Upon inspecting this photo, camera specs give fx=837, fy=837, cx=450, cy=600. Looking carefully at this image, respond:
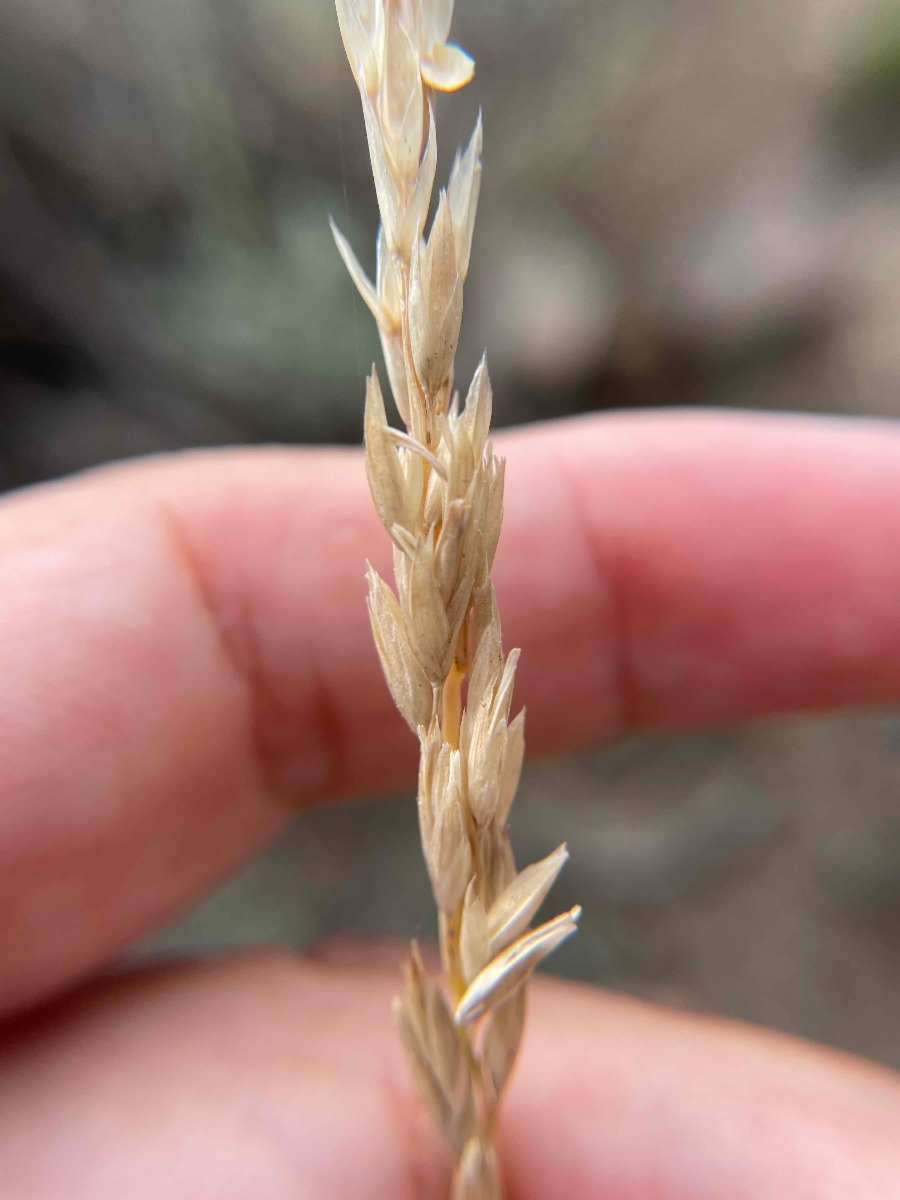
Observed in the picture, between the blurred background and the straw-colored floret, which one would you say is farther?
the blurred background

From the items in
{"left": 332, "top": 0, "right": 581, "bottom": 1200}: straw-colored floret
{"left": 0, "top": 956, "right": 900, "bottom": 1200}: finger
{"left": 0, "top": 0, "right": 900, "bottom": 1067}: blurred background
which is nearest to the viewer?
{"left": 332, "top": 0, "right": 581, "bottom": 1200}: straw-colored floret

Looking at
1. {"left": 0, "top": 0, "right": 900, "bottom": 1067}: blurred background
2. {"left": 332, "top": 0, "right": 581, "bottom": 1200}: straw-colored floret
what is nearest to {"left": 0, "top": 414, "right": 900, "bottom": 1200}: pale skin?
{"left": 332, "top": 0, "right": 581, "bottom": 1200}: straw-colored floret

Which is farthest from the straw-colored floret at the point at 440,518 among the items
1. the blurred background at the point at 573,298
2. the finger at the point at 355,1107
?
the blurred background at the point at 573,298

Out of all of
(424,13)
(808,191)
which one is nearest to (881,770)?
(808,191)

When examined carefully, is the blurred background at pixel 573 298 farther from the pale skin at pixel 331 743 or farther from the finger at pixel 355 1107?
the finger at pixel 355 1107

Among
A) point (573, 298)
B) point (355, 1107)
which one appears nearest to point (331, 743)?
point (355, 1107)

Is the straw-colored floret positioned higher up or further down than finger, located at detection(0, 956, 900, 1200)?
higher up

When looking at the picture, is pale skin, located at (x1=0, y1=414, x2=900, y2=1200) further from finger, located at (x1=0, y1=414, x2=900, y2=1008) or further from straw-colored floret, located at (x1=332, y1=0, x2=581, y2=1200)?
straw-colored floret, located at (x1=332, y1=0, x2=581, y2=1200)
